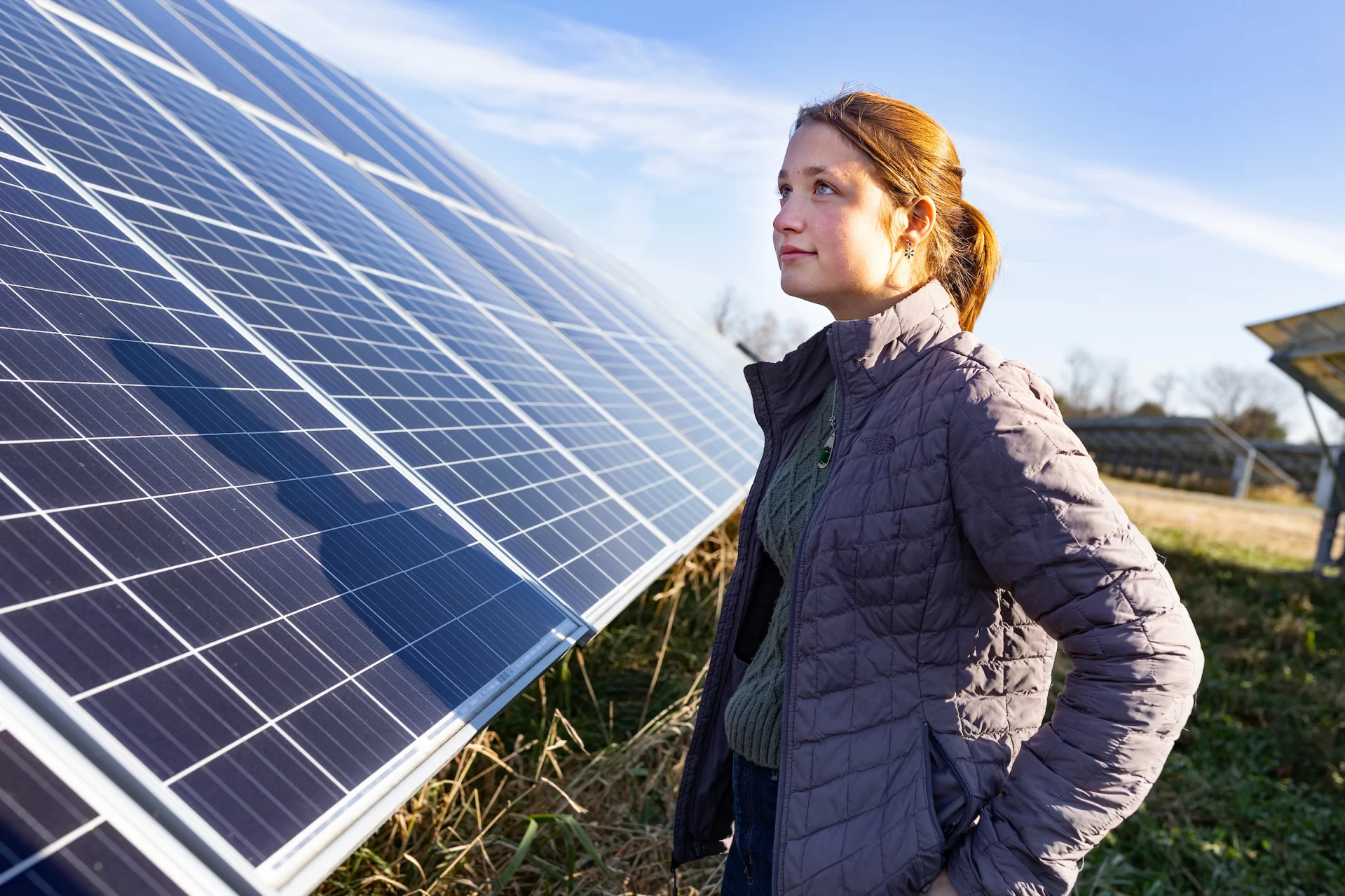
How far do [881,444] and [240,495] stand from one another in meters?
1.65

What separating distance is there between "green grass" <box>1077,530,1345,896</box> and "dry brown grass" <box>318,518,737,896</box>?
7.60ft

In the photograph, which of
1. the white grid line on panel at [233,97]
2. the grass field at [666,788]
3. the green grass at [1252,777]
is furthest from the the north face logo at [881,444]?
the white grid line on panel at [233,97]

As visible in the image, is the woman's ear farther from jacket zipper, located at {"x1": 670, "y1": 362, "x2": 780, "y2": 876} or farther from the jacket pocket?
the jacket pocket

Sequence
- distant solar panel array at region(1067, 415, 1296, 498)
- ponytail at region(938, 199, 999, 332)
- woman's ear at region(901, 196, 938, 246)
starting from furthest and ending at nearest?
distant solar panel array at region(1067, 415, 1296, 498) < ponytail at region(938, 199, 999, 332) < woman's ear at region(901, 196, 938, 246)

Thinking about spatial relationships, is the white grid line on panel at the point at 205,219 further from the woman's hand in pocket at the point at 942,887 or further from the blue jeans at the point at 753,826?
the woman's hand in pocket at the point at 942,887

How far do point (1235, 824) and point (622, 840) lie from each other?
4562 millimetres

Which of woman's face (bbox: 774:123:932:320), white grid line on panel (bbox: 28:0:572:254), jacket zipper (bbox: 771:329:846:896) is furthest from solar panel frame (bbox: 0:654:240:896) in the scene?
white grid line on panel (bbox: 28:0:572:254)

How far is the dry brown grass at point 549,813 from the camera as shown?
3650mm

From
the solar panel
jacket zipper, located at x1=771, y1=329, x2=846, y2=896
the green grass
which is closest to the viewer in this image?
jacket zipper, located at x1=771, y1=329, x2=846, y2=896

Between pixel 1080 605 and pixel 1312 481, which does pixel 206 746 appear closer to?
pixel 1080 605

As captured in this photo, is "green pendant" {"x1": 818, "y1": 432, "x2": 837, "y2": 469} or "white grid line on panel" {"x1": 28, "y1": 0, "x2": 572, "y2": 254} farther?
"white grid line on panel" {"x1": 28, "y1": 0, "x2": 572, "y2": 254}

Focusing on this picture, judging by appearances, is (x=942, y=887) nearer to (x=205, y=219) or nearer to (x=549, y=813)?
(x=549, y=813)

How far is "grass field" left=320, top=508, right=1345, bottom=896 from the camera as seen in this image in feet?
12.5

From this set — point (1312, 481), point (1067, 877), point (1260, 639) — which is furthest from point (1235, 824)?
point (1312, 481)
